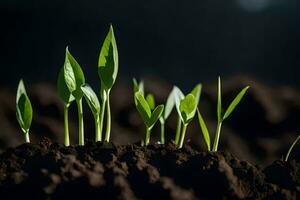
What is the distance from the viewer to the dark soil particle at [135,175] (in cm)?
78

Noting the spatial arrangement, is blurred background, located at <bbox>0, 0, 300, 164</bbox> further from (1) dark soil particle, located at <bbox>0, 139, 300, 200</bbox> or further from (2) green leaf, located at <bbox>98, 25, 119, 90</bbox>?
(1) dark soil particle, located at <bbox>0, 139, 300, 200</bbox>

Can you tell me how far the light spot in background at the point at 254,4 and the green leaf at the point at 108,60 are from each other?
1422 mm

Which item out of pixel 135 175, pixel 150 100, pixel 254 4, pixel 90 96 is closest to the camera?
pixel 135 175

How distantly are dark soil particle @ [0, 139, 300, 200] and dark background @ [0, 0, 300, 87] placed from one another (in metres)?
1.36

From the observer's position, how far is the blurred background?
7.01 ft

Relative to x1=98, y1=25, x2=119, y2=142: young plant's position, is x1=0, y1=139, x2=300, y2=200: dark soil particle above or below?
below

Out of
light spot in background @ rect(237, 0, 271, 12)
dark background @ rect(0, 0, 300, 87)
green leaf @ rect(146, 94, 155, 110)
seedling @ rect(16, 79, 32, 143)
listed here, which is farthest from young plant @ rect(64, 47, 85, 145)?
light spot in background @ rect(237, 0, 271, 12)

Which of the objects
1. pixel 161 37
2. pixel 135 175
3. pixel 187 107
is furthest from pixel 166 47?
pixel 135 175

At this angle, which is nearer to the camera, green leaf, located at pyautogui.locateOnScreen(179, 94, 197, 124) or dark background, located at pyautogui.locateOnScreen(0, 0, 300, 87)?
green leaf, located at pyautogui.locateOnScreen(179, 94, 197, 124)

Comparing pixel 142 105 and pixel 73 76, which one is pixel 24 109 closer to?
pixel 73 76

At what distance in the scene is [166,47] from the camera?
2.30 metres

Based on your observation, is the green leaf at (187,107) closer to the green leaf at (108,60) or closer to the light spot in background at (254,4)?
the green leaf at (108,60)

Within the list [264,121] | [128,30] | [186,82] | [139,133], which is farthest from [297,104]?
[128,30]

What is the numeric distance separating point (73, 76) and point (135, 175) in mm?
325
